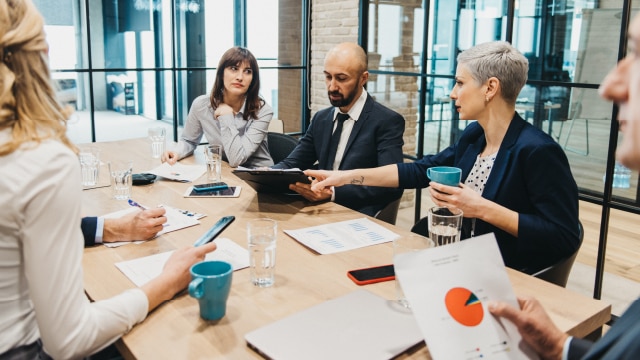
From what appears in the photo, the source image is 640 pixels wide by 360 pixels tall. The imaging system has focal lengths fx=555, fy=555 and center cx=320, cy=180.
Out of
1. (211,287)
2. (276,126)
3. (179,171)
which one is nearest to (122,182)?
(179,171)

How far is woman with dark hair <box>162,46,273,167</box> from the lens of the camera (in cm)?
317

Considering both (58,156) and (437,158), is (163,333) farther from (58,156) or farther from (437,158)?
(437,158)

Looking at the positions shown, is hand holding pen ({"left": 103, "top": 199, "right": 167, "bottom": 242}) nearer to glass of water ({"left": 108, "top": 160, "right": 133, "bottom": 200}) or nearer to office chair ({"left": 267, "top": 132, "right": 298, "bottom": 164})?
glass of water ({"left": 108, "top": 160, "right": 133, "bottom": 200})

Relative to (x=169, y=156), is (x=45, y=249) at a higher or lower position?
higher

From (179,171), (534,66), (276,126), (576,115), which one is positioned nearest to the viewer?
(179,171)

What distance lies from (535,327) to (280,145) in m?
2.41

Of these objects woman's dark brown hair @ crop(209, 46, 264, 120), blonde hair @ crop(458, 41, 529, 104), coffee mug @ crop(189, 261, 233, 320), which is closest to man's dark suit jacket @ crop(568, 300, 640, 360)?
coffee mug @ crop(189, 261, 233, 320)

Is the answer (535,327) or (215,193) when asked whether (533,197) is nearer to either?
(535,327)

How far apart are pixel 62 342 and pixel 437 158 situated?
1857mm

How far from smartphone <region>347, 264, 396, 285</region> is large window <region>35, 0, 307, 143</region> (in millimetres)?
3453

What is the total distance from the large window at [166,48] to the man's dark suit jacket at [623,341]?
4.12 metres

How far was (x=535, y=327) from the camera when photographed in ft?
3.76

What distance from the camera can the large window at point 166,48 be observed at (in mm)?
4375

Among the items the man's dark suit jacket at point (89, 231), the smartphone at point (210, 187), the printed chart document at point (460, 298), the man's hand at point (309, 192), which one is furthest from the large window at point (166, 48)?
the printed chart document at point (460, 298)
